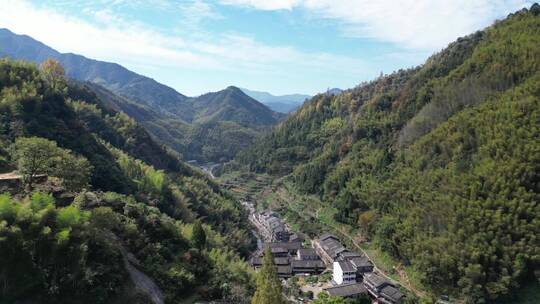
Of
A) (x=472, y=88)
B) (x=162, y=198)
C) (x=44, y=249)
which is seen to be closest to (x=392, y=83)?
(x=472, y=88)

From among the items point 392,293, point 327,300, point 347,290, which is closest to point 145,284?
point 327,300

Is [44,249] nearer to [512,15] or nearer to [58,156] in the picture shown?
[58,156]

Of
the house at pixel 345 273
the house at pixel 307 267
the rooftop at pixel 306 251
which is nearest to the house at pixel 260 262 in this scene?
the house at pixel 307 267

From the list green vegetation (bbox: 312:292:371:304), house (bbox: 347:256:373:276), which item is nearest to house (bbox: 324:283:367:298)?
green vegetation (bbox: 312:292:371:304)

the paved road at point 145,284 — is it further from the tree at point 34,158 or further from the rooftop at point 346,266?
the rooftop at point 346,266

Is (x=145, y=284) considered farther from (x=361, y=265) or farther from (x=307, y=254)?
(x=307, y=254)
